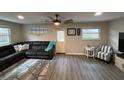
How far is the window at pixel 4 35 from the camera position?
5.30 m

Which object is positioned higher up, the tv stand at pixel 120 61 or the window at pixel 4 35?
the window at pixel 4 35

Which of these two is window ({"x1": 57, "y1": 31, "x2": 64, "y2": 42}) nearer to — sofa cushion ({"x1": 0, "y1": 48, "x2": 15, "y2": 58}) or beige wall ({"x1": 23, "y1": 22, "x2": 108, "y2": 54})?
beige wall ({"x1": 23, "y1": 22, "x2": 108, "y2": 54})

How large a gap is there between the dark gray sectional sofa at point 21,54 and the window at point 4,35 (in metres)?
0.40

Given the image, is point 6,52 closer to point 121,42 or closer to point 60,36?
point 60,36

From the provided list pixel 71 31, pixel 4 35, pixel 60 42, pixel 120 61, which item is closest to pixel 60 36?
pixel 60 42

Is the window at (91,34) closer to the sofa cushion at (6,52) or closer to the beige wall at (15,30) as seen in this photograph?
the beige wall at (15,30)

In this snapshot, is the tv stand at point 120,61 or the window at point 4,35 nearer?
the tv stand at point 120,61

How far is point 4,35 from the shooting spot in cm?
550

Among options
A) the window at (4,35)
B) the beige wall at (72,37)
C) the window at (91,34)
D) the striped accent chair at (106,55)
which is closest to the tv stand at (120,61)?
the striped accent chair at (106,55)

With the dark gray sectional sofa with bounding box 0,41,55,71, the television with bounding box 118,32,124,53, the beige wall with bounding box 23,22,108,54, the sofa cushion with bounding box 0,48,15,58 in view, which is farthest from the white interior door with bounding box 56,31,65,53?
the television with bounding box 118,32,124,53

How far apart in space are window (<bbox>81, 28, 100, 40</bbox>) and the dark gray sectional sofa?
213 centimetres

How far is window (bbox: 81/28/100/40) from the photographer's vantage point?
260 inches
